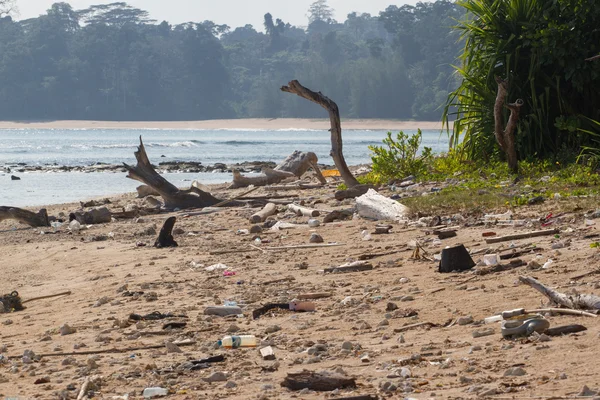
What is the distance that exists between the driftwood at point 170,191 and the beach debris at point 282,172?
3.75m

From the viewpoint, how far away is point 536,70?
12.8 metres

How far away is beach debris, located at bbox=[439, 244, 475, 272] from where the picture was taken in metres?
6.18

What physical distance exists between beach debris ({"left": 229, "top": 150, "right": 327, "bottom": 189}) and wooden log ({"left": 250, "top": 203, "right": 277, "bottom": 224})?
5.29 metres

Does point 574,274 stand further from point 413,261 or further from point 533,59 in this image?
point 533,59

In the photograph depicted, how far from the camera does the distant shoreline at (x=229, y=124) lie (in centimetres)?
9644

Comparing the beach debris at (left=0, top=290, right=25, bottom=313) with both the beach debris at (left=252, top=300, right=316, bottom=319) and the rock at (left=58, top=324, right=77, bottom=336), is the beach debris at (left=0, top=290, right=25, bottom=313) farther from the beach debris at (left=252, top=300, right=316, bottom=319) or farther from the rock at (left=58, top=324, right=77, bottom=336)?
the beach debris at (left=252, top=300, right=316, bottom=319)

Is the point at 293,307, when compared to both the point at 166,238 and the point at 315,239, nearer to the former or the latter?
the point at 315,239

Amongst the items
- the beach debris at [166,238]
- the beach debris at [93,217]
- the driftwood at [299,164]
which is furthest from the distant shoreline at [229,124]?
the beach debris at [166,238]

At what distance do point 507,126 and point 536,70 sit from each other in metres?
1.43

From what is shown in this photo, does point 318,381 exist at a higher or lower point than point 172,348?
higher

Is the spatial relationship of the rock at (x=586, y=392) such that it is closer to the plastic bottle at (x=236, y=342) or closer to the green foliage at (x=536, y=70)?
the plastic bottle at (x=236, y=342)

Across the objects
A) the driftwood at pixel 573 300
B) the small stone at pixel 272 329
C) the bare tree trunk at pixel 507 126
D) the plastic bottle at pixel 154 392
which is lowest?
the small stone at pixel 272 329

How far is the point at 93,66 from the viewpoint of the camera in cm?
10838

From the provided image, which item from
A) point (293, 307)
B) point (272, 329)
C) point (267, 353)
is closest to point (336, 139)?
point (293, 307)
